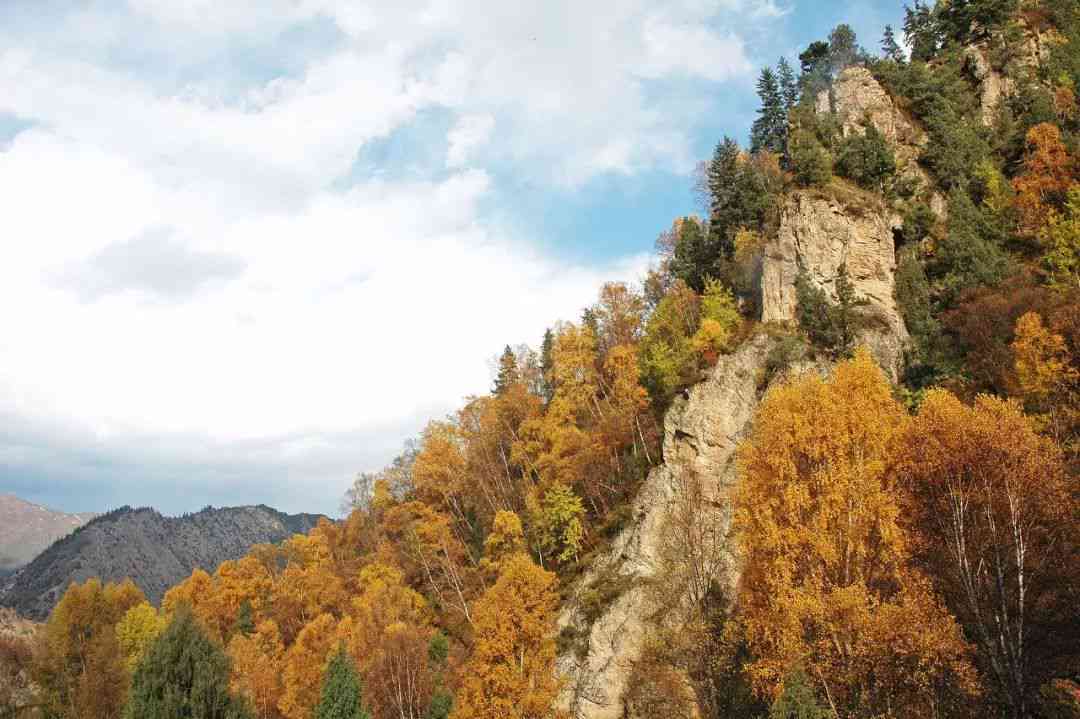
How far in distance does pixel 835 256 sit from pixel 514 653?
108 feet

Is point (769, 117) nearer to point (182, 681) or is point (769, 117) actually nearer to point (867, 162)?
point (867, 162)

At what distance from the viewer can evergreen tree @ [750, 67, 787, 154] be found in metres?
71.9

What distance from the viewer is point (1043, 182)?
4619 cm

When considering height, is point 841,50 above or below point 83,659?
above

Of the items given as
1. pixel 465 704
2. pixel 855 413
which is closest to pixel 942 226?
pixel 855 413

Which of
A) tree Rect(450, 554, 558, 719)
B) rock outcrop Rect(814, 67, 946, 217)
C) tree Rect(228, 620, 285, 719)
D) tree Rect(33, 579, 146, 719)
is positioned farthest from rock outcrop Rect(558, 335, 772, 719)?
tree Rect(33, 579, 146, 719)

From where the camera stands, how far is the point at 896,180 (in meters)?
50.8

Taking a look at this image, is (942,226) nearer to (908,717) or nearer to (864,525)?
(864,525)

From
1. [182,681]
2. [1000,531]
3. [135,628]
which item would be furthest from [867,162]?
[135,628]

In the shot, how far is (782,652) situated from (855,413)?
929cm

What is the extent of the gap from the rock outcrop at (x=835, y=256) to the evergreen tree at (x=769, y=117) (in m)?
28.4

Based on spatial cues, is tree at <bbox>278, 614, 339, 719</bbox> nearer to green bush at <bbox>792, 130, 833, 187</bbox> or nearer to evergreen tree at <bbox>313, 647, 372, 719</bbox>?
evergreen tree at <bbox>313, 647, 372, 719</bbox>

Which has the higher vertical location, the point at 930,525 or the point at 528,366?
the point at 528,366

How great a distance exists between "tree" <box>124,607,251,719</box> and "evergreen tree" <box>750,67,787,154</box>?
6963cm
